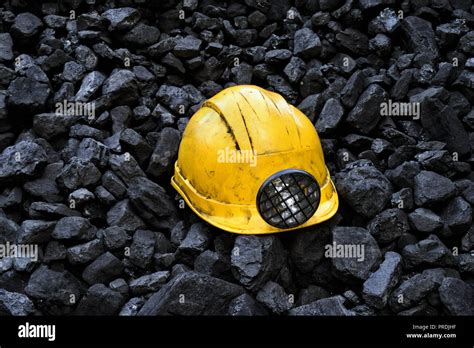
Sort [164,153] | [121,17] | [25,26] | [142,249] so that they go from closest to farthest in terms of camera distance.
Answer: [142,249] → [164,153] → [121,17] → [25,26]

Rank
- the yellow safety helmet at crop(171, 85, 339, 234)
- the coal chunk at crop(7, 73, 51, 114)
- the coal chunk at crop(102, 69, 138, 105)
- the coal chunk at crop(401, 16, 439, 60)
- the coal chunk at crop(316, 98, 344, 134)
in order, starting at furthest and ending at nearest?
the coal chunk at crop(401, 16, 439, 60)
the coal chunk at crop(102, 69, 138, 105)
the coal chunk at crop(7, 73, 51, 114)
the coal chunk at crop(316, 98, 344, 134)
the yellow safety helmet at crop(171, 85, 339, 234)

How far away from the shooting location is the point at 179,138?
5.36 metres

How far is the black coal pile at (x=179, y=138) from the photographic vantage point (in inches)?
166

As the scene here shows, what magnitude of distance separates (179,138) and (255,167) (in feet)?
4.18

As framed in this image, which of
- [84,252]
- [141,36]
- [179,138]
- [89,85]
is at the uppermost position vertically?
[141,36]

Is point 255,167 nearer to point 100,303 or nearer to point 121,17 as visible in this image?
point 100,303

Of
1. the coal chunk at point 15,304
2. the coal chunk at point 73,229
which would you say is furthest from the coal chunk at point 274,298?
→ the coal chunk at point 15,304

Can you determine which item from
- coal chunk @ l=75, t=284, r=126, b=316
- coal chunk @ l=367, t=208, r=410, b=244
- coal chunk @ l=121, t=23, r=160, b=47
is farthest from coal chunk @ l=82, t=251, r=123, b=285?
coal chunk @ l=121, t=23, r=160, b=47

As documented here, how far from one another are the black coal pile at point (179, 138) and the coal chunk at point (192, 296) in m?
0.01

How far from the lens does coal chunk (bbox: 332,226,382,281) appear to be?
428 cm

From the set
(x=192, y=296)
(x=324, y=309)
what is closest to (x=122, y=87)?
(x=192, y=296)

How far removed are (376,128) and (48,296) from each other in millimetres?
3300

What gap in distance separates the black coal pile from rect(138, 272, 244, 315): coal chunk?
0.01 m

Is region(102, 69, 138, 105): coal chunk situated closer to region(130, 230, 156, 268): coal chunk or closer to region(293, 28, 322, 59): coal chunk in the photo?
region(130, 230, 156, 268): coal chunk
